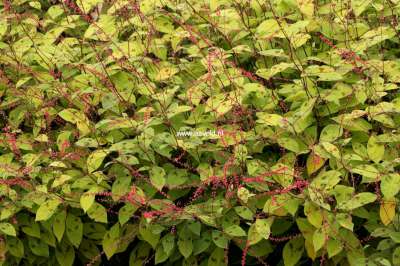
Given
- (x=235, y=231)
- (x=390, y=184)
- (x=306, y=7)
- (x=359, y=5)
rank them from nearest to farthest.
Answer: (x=390, y=184), (x=235, y=231), (x=306, y=7), (x=359, y=5)

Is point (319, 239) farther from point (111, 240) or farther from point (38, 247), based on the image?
point (38, 247)

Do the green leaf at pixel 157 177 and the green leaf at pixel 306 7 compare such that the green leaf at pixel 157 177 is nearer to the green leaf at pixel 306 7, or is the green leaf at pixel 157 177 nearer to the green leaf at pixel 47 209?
the green leaf at pixel 47 209

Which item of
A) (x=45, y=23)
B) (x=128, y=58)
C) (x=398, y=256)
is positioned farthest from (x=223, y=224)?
(x=45, y=23)

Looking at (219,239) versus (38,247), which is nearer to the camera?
(219,239)

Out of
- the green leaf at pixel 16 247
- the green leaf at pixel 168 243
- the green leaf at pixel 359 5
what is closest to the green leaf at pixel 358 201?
the green leaf at pixel 168 243

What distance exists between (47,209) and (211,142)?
74 cm

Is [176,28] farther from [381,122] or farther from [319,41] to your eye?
[381,122]

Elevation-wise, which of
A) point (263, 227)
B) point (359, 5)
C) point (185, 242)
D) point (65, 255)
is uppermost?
point (359, 5)

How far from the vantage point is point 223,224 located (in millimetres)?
3215

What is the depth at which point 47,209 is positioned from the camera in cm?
327

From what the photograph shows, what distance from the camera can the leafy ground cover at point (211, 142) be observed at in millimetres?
3164

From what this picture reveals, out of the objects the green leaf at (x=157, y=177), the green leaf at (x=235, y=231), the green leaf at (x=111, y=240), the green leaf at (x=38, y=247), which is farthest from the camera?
the green leaf at (x=38, y=247)

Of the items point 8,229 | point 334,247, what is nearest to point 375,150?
point 334,247

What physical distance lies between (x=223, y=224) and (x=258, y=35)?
0.98 metres
